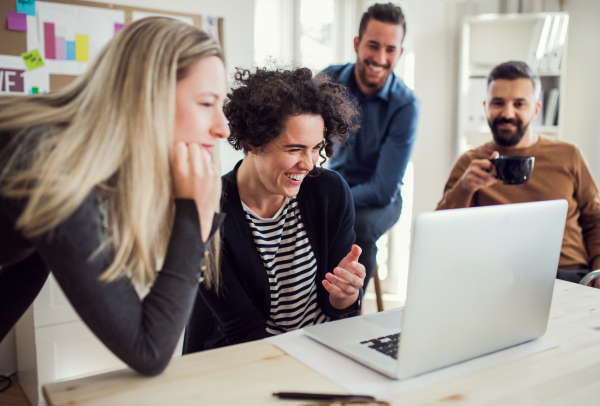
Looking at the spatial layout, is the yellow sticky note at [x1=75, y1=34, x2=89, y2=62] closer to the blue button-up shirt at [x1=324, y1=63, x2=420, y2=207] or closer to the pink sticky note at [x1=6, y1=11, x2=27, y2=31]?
the pink sticky note at [x1=6, y1=11, x2=27, y2=31]

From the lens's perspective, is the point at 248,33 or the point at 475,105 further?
the point at 475,105

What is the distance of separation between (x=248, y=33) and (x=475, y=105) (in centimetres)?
144

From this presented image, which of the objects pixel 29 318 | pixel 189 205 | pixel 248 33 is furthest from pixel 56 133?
pixel 248 33

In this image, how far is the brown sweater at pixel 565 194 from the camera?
1.94 metres

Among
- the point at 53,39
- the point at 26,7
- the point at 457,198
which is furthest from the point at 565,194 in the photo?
the point at 26,7

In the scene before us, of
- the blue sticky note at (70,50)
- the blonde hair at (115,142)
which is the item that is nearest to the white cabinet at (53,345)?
the blue sticky note at (70,50)

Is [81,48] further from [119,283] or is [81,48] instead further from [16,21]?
[119,283]

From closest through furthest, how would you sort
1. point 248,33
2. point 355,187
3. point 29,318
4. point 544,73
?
point 29,318 → point 355,187 → point 248,33 → point 544,73

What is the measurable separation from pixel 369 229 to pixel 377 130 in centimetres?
48

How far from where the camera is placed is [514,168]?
1593mm

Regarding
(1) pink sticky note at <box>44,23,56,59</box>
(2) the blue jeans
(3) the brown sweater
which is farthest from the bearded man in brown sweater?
(1) pink sticky note at <box>44,23,56,59</box>

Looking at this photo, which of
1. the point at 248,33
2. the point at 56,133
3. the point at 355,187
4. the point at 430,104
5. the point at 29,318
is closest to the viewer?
the point at 56,133

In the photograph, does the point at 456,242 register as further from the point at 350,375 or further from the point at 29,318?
the point at 29,318

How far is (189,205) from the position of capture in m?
0.78
